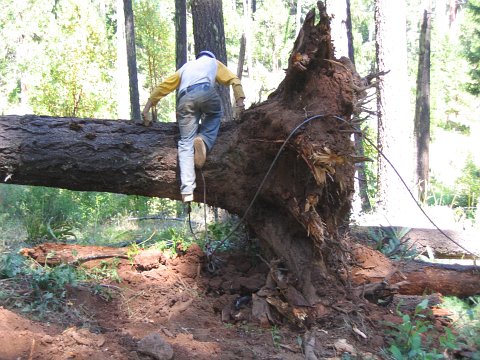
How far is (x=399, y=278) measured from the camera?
18.8 ft

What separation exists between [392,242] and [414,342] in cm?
288

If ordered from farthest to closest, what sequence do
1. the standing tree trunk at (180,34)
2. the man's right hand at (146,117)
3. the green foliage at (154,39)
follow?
the green foliage at (154,39) → the standing tree trunk at (180,34) → the man's right hand at (146,117)

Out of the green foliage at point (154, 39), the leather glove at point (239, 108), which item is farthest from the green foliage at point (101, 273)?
the green foliage at point (154, 39)

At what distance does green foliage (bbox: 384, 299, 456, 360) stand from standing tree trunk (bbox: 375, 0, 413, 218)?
474cm

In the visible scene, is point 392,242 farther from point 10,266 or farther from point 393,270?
point 10,266

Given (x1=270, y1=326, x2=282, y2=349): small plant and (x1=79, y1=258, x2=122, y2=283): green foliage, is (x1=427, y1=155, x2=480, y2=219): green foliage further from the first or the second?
(x1=79, y1=258, x2=122, y2=283): green foliage

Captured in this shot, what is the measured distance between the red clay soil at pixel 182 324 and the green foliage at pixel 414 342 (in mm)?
164

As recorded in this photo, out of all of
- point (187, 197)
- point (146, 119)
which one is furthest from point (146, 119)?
point (187, 197)

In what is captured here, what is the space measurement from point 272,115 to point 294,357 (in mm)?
2329

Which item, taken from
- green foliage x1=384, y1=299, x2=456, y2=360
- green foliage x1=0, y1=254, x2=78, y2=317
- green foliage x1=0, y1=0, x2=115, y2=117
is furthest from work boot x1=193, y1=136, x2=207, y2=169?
green foliage x1=0, y1=0, x2=115, y2=117

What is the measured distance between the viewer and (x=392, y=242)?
6.93 metres

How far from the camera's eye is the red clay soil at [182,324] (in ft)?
11.7

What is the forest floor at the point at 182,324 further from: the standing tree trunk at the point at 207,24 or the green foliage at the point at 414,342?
the standing tree trunk at the point at 207,24

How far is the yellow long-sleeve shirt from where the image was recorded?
18.7 ft
